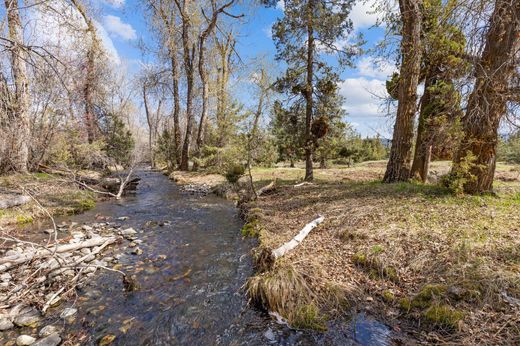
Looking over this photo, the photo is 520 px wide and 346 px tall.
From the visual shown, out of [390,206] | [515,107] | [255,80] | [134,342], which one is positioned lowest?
[134,342]

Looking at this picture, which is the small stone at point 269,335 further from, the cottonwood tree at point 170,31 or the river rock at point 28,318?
the cottonwood tree at point 170,31

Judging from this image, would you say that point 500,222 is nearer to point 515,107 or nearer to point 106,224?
point 515,107

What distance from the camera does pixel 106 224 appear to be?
7.05m

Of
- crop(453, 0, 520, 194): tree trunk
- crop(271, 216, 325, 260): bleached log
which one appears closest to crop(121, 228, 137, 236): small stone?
crop(271, 216, 325, 260): bleached log

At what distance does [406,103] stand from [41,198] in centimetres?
1154

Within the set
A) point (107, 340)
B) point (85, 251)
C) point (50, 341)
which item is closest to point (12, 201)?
point (85, 251)

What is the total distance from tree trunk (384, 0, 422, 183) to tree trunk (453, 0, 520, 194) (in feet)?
6.91

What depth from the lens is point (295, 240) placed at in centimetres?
480

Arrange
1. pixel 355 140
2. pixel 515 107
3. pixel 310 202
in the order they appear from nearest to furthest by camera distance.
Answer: pixel 515 107 < pixel 310 202 < pixel 355 140

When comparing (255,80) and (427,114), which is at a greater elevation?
(255,80)

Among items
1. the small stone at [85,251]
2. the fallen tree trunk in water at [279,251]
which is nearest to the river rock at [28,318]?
the small stone at [85,251]

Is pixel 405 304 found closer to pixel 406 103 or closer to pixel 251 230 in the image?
pixel 251 230

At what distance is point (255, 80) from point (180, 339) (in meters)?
24.1

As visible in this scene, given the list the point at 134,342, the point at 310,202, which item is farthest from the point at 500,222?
the point at 134,342
